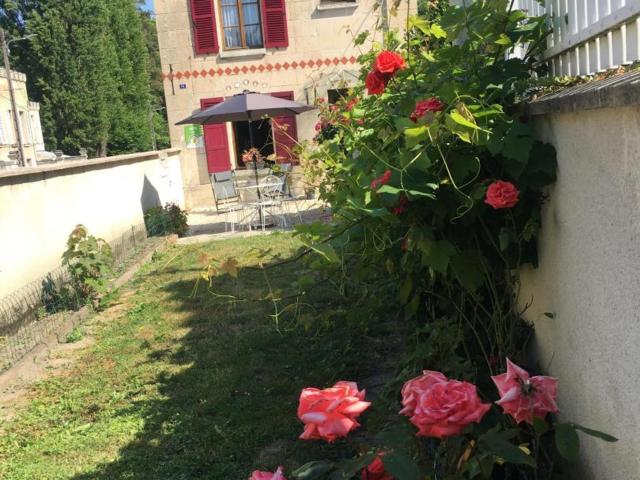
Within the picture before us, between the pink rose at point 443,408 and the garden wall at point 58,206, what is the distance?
15.8 feet

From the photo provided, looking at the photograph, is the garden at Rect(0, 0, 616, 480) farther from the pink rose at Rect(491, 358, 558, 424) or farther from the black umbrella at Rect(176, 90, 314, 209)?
the black umbrella at Rect(176, 90, 314, 209)

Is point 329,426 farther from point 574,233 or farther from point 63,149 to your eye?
point 63,149

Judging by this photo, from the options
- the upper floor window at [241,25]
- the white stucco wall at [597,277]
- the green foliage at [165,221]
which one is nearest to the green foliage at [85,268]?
the green foliage at [165,221]

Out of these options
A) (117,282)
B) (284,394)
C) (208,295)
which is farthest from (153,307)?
(284,394)

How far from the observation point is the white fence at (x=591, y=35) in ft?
5.11

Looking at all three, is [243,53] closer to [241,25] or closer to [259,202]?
[241,25]

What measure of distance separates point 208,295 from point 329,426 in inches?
199

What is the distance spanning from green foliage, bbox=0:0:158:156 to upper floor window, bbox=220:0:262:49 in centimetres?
2766

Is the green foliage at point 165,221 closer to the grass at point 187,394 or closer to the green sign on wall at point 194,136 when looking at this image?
the green sign on wall at point 194,136

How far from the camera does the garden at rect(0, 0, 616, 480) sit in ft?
4.96

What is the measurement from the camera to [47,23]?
3888 centimetres

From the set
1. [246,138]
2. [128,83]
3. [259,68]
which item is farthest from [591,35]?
[128,83]

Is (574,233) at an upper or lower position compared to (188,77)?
lower

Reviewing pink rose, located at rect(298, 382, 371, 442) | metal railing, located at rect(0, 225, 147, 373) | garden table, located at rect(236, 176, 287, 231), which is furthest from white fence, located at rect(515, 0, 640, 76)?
garden table, located at rect(236, 176, 287, 231)
